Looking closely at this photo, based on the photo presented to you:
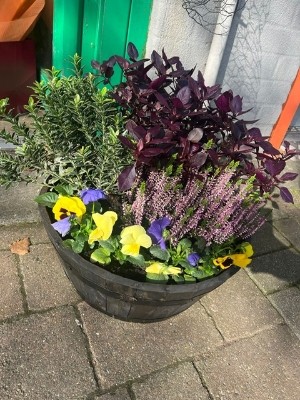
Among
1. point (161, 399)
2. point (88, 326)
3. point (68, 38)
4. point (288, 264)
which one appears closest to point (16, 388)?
point (88, 326)

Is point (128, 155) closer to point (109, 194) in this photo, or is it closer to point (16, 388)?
point (109, 194)

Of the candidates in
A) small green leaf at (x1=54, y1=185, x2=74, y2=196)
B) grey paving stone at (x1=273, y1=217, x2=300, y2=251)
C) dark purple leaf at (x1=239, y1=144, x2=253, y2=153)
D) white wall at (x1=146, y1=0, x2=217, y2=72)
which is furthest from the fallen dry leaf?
grey paving stone at (x1=273, y1=217, x2=300, y2=251)

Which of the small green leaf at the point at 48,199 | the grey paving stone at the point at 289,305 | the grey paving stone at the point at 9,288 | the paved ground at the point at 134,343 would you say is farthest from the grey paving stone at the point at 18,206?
the grey paving stone at the point at 289,305

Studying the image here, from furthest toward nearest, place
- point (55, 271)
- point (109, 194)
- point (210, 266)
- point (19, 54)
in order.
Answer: point (19, 54) < point (55, 271) < point (109, 194) < point (210, 266)

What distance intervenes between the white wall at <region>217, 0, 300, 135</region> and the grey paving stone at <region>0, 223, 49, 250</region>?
77.3 inches

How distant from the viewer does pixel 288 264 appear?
270 cm

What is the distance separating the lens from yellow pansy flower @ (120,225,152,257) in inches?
62.4

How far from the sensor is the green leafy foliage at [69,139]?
1.75 metres

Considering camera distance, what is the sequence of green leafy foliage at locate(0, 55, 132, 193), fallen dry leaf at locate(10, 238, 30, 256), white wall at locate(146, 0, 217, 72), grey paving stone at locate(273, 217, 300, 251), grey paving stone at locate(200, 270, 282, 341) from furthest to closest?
grey paving stone at locate(273, 217, 300, 251), white wall at locate(146, 0, 217, 72), fallen dry leaf at locate(10, 238, 30, 256), grey paving stone at locate(200, 270, 282, 341), green leafy foliage at locate(0, 55, 132, 193)

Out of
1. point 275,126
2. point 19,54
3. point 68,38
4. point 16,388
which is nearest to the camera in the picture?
point 16,388

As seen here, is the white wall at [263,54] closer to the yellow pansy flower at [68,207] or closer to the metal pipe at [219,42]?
the metal pipe at [219,42]

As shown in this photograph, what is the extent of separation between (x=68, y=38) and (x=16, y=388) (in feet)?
7.72

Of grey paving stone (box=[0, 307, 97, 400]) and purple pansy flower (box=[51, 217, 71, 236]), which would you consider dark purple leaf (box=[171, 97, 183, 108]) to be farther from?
grey paving stone (box=[0, 307, 97, 400])

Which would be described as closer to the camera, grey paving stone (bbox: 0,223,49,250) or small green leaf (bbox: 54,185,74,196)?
small green leaf (bbox: 54,185,74,196)
